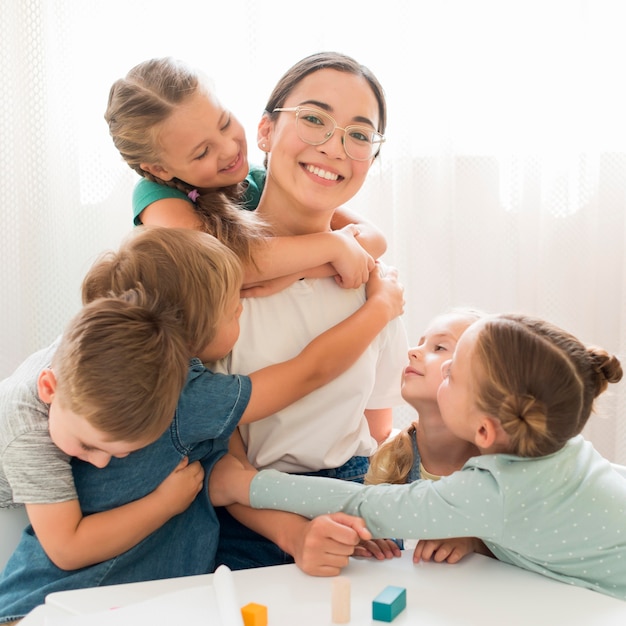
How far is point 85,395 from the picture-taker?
39.0 inches

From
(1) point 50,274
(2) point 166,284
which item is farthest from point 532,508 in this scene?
(1) point 50,274

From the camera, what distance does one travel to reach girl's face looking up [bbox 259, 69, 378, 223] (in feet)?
4.52

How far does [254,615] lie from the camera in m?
0.88

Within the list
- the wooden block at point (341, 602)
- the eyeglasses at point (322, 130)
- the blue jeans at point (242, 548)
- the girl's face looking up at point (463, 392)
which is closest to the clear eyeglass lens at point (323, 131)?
the eyeglasses at point (322, 130)

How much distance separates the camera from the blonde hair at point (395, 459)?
1380mm

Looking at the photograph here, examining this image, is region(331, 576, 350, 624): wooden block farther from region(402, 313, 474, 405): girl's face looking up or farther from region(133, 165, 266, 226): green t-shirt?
region(133, 165, 266, 226): green t-shirt

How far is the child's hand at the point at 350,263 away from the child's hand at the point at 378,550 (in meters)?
0.47

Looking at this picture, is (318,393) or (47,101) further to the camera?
(47,101)

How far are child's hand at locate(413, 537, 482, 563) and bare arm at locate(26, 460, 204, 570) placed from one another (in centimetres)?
34

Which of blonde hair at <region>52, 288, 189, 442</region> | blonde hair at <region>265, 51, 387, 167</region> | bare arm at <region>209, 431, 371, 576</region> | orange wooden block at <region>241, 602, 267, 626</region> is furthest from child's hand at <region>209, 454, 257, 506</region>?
blonde hair at <region>265, 51, 387, 167</region>

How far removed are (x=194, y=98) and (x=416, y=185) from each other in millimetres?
922

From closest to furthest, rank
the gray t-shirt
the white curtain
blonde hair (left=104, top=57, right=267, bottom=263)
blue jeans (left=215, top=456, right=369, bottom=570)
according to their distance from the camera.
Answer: the gray t-shirt
blue jeans (left=215, top=456, right=369, bottom=570)
blonde hair (left=104, top=57, right=267, bottom=263)
the white curtain

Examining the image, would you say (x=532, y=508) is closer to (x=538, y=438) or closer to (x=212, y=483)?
(x=538, y=438)

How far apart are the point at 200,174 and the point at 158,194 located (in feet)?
0.28
